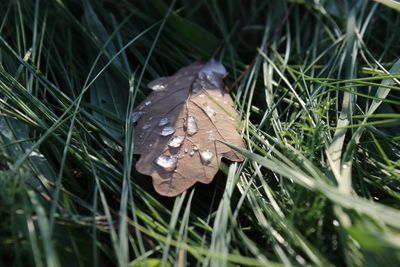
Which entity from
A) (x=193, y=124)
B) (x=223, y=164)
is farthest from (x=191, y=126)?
(x=223, y=164)

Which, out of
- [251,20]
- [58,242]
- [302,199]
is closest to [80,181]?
[58,242]

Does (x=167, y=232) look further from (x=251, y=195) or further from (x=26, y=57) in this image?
(x=26, y=57)

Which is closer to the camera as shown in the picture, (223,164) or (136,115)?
(223,164)

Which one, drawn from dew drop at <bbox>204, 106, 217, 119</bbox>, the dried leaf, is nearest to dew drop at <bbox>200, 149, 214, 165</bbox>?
the dried leaf

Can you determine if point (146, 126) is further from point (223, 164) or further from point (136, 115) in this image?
point (223, 164)

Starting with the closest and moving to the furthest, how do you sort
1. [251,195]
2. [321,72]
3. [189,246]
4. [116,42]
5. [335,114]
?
1. [189,246]
2. [251,195]
3. [335,114]
4. [321,72]
5. [116,42]
